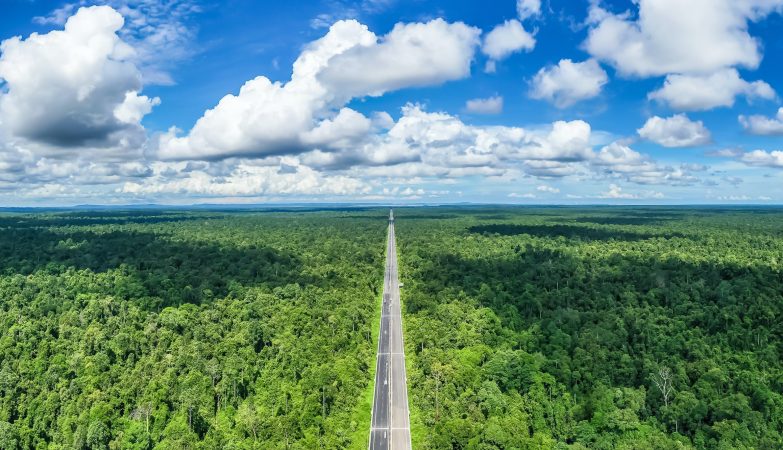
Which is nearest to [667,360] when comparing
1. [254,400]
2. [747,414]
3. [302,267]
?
[747,414]

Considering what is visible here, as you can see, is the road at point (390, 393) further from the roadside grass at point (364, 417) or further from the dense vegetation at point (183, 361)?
the dense vegetation at point (183, 361)

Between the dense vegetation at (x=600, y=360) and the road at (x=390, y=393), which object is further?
the road at (x=390, y=393)

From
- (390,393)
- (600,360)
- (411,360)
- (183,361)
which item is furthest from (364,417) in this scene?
(600,360)

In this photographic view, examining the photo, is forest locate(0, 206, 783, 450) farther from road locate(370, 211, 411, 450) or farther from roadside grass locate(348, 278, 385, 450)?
road locate(370, 211, 411, 450)

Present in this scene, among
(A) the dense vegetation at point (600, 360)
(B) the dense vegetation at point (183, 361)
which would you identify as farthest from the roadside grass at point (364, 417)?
(A) the dense vegetation at point (600, 360)

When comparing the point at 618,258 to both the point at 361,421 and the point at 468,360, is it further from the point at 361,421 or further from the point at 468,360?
the point at 361,421
